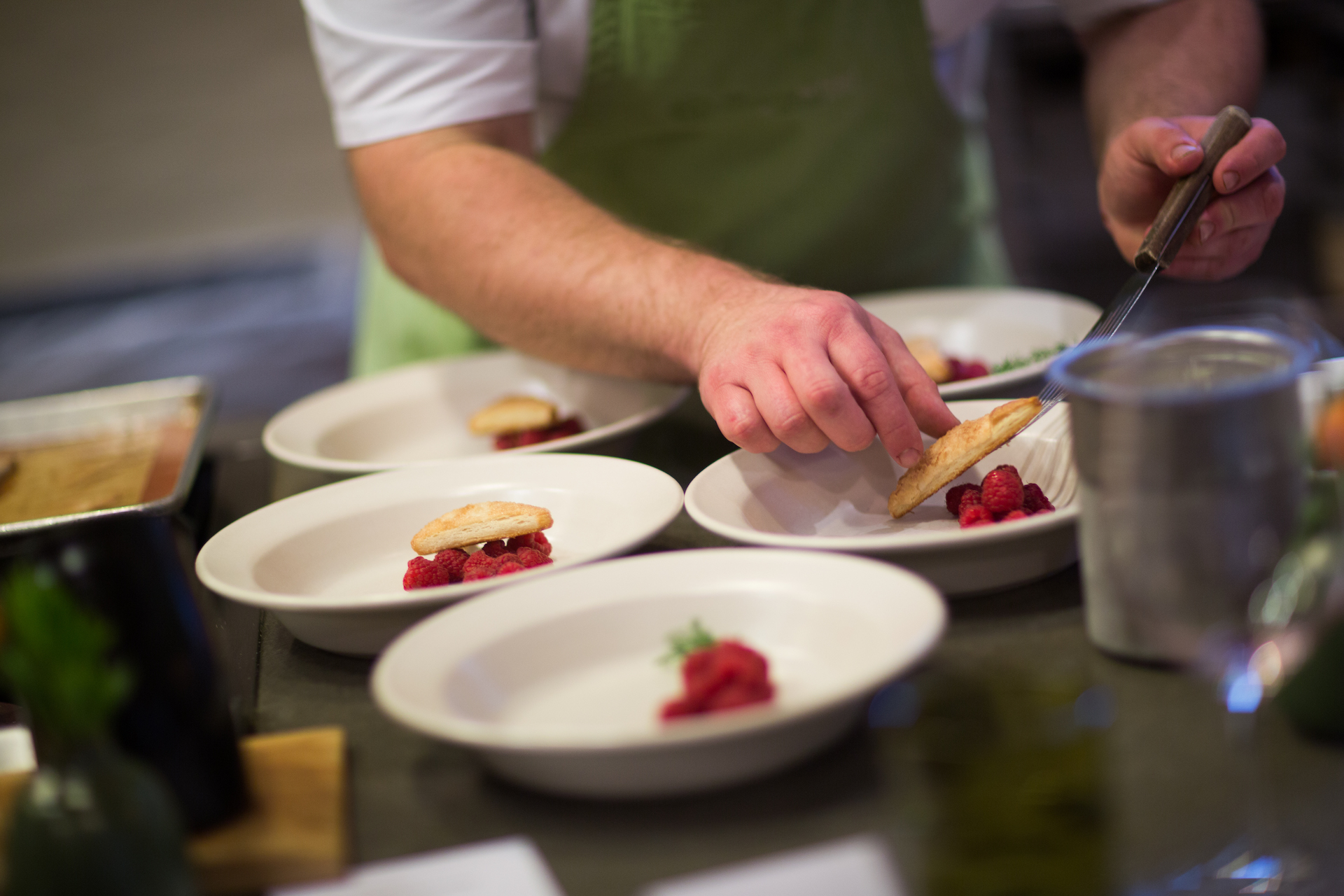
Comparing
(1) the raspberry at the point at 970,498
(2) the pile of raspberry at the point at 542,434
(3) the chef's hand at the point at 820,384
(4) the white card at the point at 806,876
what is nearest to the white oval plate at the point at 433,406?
(2) the pile of raspberry at the point at 542,434

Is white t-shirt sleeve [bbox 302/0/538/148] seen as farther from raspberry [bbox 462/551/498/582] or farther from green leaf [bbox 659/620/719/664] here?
green leaf [bbox 659/620/719/664]

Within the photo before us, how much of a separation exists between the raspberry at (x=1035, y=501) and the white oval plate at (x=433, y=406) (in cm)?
52

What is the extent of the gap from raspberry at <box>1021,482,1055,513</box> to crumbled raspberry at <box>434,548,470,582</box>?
0.49 metres

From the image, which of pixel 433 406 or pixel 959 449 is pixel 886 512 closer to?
pixel 959 449

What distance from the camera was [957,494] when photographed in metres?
1.07

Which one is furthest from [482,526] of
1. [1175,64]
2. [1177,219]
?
[1175,64]

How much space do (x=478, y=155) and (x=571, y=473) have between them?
525mm

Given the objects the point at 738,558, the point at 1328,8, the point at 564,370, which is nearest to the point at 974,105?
the point at 564,370

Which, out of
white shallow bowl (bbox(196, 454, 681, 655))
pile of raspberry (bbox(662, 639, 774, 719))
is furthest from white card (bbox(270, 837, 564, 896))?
white shallow bowl (bbox(196, 454, 681, 655))

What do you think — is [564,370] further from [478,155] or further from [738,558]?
[738,558]

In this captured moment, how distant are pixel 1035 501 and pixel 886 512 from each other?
158mm

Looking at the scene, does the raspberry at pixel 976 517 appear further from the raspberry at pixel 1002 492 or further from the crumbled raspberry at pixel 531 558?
the crumbled raspberry at pixel 531 558

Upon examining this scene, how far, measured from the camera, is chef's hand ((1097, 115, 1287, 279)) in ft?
4.13

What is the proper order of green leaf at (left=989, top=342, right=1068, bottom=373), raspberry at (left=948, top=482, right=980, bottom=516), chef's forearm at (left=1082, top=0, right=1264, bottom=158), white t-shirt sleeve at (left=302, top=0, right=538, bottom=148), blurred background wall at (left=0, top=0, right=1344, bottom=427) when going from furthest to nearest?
blurred background wall at (left=0, top=0, right=1344, bottom=427)
chef's forearm at (left=1082, top=0, right=1264, bottom=158)
white t-shirt sleeve at (left=302, top=0, right=538, bottom=148)
green leaf at (left=989, top=342, right=1068, bottom=373)
raspberry at (left=948, top=482, right=980, bottom=516)
